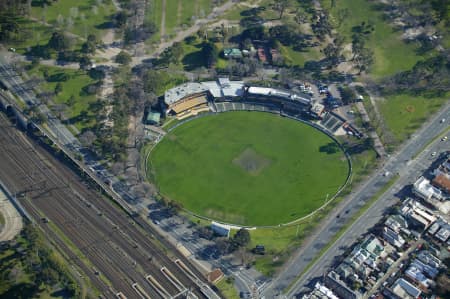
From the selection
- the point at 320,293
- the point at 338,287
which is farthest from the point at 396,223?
the point at 320,293

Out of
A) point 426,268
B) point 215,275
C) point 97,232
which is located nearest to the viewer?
point 215,275

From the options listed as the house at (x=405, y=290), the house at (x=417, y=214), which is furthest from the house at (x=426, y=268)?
the house at (x=417, y=214)

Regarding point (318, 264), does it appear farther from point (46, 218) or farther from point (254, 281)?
point (46, 218)

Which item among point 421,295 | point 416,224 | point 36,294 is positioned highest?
point 416,224

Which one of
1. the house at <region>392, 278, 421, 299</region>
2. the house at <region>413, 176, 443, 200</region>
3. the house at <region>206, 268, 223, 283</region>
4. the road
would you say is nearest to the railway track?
the house at <region>206, 268, 223, 283</region>

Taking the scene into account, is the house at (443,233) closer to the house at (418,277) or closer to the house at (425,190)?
the house at (425,190)

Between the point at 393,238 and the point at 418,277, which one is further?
the point at 393,238

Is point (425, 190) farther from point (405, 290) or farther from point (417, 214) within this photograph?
point (405, 290)

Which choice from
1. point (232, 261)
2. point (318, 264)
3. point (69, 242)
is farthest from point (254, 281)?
point (69, 242)
